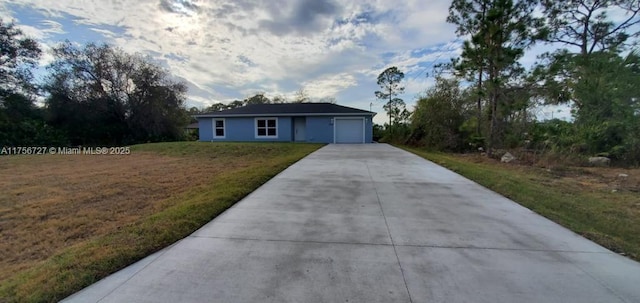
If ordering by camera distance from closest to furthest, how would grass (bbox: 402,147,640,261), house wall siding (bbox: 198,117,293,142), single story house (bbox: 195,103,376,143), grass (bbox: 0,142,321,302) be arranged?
grass (bbox: 0,142,321,302) < grass (bbox: 402,147,640,261) < single story house (bbox: 195,103,376,143) < house wall siding (bbox: 198,117,293,142)

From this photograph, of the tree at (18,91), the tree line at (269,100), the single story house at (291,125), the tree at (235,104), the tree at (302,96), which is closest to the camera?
the tree at (18,91)

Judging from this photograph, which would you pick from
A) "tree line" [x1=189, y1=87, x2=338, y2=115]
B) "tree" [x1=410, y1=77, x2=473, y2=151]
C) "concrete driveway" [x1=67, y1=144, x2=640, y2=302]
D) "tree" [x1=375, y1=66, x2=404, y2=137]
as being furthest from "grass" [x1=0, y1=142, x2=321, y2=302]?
"tree line" [x1=189, y1=87, x2=338, y2=115]

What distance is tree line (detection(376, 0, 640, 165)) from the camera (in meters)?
11.9

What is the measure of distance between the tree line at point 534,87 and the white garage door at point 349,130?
14.1 ft

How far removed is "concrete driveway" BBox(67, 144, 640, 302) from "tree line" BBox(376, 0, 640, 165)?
35.4ft

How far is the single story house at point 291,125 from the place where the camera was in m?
20.0

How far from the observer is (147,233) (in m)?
3.36

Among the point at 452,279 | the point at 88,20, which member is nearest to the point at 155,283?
the point at 452,279

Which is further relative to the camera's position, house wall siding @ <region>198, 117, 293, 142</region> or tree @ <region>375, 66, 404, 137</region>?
tree @ <region>375, 66, 404, 137</region>

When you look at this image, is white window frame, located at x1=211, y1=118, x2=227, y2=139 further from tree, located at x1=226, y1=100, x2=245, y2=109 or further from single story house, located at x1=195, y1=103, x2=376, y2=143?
tree, located at x1=226, y1=100, x2=245, y2=109

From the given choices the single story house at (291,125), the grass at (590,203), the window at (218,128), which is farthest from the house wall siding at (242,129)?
the grass at (590,203)

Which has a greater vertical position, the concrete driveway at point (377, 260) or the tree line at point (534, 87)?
the tree line at point (534, 87)

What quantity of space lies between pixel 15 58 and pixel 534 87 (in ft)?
111

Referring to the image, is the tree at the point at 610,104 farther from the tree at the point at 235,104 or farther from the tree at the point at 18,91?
the tree at the point at 235,104
